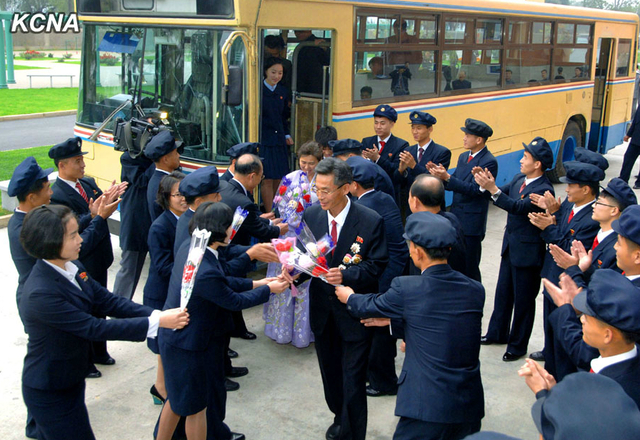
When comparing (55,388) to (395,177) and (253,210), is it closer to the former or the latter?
(253,210)

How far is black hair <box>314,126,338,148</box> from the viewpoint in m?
6.61

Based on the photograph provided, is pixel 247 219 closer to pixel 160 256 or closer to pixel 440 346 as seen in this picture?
pixel 160 256

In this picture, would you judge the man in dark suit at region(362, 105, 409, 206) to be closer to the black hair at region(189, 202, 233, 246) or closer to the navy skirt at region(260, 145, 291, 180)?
the navy skirt at region(260, 145, 291, 180)

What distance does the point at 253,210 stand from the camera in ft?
17.2

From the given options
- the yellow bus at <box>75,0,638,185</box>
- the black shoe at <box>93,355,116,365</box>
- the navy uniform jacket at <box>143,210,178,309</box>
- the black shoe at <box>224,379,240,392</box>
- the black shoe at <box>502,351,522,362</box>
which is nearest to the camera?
the navy uniform jacket at <box>143,210,178,309</box>

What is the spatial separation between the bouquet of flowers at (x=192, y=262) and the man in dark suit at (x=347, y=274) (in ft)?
2.80

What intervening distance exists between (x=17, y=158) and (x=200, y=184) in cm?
1018

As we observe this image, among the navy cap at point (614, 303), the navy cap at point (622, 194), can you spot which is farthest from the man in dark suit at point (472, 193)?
the navy cap at point (614, 303)

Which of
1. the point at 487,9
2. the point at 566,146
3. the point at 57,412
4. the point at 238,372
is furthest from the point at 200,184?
the point at 566,146

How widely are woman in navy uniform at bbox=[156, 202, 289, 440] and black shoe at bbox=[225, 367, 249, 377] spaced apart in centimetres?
142

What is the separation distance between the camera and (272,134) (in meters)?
7.28

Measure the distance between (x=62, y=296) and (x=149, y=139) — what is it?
9.95ft

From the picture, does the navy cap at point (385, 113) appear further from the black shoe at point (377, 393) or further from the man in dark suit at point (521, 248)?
the black shoe at point (377, 393)

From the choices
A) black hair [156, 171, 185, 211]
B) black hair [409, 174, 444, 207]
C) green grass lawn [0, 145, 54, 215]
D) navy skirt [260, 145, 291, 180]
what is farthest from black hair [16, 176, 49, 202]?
green grass lawn [0, 145, 54, 215]
